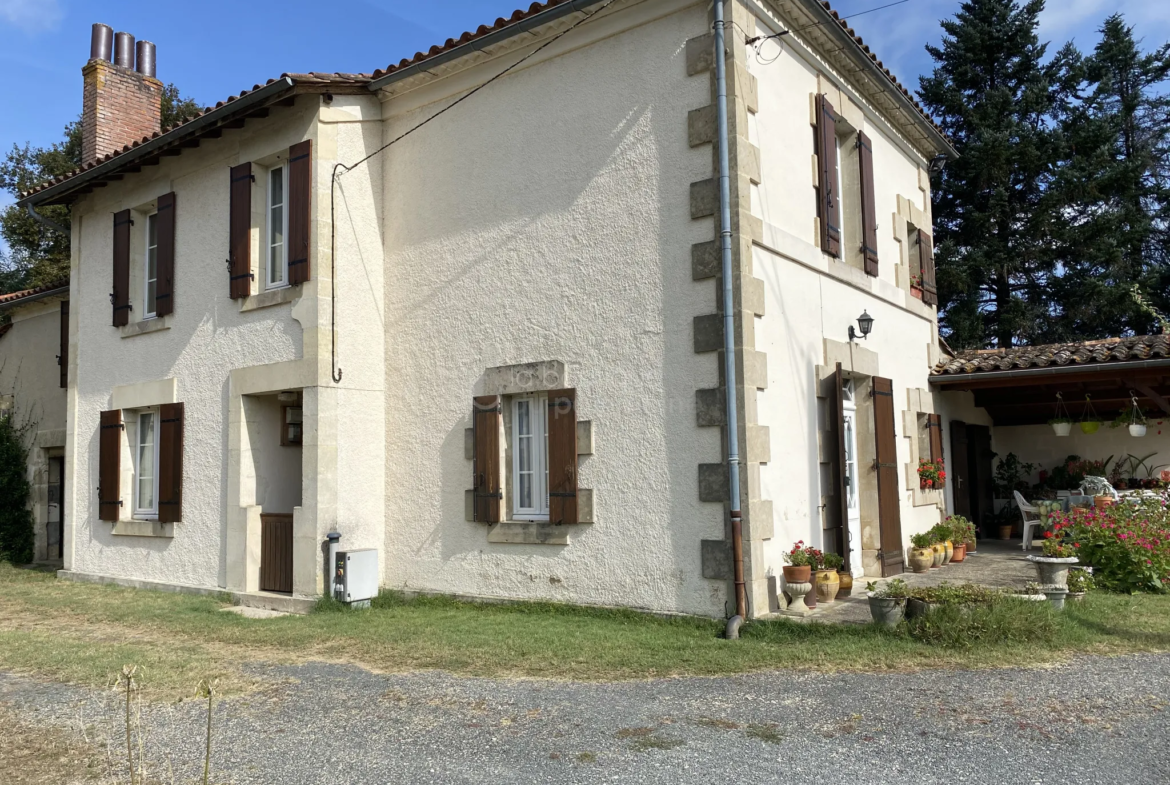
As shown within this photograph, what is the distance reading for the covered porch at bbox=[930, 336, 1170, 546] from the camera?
1032 centimetres

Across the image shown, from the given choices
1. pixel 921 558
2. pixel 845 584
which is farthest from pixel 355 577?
pixel 921 558

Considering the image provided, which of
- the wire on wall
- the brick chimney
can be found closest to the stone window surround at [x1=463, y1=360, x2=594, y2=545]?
the wire on wall

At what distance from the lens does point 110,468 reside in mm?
10633

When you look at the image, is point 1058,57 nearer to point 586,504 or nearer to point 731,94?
point 731,94

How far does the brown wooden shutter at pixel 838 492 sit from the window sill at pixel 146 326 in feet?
24.4

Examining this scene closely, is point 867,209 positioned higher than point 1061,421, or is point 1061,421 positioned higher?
point 867,209

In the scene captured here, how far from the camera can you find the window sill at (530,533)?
758 centimetres

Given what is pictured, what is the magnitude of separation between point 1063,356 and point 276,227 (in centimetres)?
878

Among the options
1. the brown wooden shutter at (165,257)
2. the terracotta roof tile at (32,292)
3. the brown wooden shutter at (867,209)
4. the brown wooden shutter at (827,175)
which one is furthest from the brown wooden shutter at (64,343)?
the brown wooden shutter at (867,209)

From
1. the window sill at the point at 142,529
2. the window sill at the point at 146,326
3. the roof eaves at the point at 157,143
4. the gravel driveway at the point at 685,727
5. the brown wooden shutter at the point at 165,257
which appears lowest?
the gravel driveway at the point at 685,727

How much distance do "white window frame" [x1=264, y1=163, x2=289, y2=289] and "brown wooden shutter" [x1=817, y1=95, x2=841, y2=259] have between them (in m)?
5.31

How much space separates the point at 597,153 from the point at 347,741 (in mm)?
5201

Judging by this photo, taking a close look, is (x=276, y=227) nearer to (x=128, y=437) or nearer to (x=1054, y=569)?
(x=128, y=437)

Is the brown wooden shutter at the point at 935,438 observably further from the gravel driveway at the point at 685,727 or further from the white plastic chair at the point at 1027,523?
the gravel driveway at the point at 685,727
